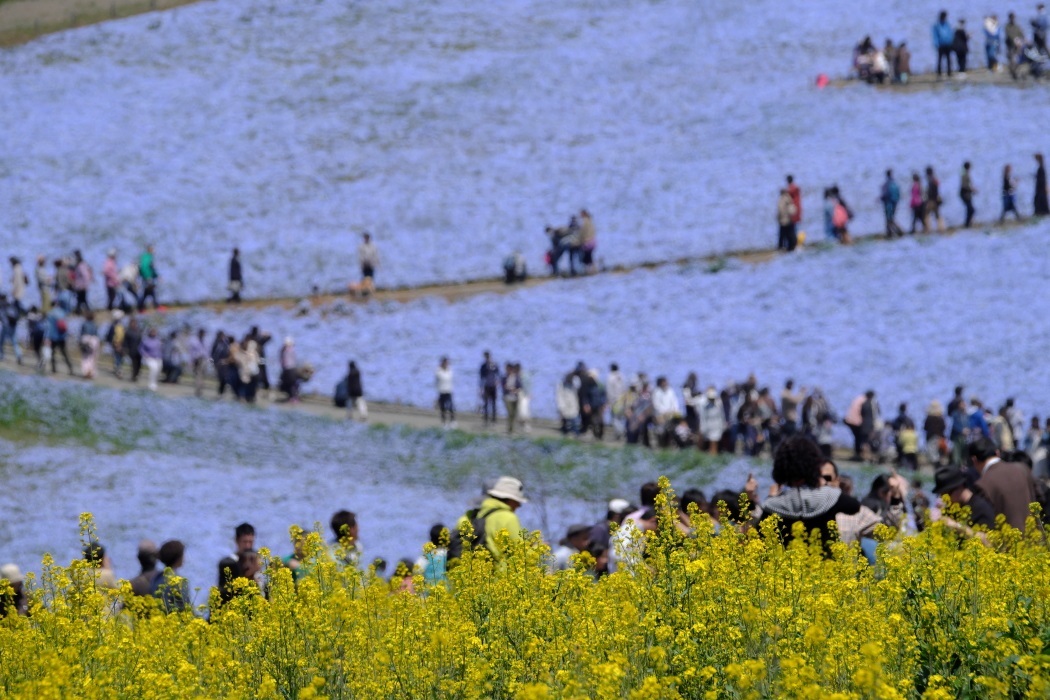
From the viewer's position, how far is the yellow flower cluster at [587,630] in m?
8.50

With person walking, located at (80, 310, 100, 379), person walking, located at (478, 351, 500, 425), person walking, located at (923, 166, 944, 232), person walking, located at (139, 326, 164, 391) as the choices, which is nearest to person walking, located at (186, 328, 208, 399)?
person walking, located at (139, 326, 164, 391)

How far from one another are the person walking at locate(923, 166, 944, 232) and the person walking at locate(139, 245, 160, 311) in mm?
17128

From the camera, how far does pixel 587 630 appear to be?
29.7 ft

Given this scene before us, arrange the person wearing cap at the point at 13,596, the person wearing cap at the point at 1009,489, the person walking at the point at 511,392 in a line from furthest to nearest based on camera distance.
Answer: the person walking at the point at 511,392, the person wearing cap at the point at 1009,489, the person wearing cap at the point at 13,596

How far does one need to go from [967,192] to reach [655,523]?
2521 centimetres

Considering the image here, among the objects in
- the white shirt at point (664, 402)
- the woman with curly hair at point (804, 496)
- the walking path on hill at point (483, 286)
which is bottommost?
the white shirt at point (664, 402)

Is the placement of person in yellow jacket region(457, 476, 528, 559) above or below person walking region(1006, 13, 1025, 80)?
below

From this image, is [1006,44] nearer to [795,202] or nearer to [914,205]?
[914,205]

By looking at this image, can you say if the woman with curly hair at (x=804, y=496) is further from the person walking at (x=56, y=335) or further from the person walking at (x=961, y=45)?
the person walking at (x=961, y=45)

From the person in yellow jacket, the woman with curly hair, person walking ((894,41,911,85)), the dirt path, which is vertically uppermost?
the dirt path

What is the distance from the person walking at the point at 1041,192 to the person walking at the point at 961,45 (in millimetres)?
8232

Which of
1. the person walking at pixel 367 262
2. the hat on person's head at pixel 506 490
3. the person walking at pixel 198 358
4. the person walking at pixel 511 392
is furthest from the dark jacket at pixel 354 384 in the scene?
the hat on person's head at pixel 506 490

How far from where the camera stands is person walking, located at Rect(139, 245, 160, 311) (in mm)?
37406

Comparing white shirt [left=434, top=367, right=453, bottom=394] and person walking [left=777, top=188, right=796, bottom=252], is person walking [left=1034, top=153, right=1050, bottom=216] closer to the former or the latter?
person walking [left=777, top=188, right=796, bottom=252]
